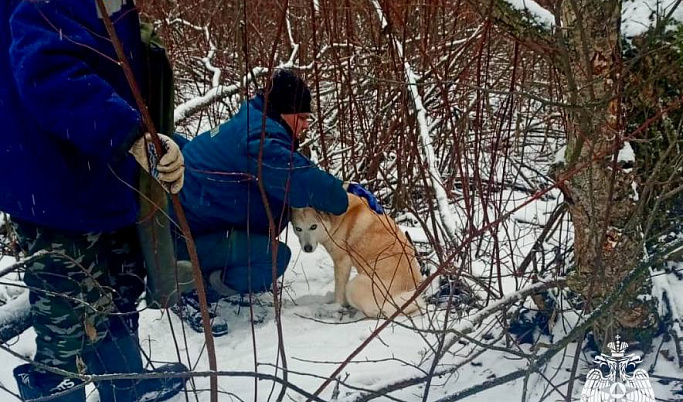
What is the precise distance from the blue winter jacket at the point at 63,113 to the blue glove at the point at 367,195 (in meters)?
1.61

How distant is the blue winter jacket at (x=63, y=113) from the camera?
1.82m

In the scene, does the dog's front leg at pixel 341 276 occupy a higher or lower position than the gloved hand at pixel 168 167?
lower

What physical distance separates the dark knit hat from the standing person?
103cm

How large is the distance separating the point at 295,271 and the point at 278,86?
121cm

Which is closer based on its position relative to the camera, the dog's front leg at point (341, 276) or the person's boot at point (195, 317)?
the person's boot at point (195, 317)

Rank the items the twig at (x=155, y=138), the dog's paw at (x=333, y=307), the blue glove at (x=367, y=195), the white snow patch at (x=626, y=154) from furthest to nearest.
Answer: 1. the blue glove at (x=367, y=195)
2. the dog's paw at (x=333, y=307)
3. the white snow patch at (x=626, y=154)
4. the twig at (x=155, y=138)

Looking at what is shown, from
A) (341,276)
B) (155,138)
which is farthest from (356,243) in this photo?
(155,138)

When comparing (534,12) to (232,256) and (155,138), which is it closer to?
(155,138)

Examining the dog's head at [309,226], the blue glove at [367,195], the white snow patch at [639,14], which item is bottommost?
the dog's head at [309,226]

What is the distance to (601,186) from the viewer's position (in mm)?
2086

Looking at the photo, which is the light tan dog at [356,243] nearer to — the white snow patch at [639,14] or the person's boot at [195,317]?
the person's boot at [195,317]

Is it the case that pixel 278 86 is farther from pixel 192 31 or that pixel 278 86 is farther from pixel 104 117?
pixel 192 31

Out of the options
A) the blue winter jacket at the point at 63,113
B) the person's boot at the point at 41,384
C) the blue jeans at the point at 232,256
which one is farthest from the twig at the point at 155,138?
the blue jeans at the point at 232,256

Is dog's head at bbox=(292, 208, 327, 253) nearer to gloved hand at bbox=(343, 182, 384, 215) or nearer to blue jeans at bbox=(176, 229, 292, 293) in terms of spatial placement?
blue jeans at bbox=(176, 229, 292, 293)
